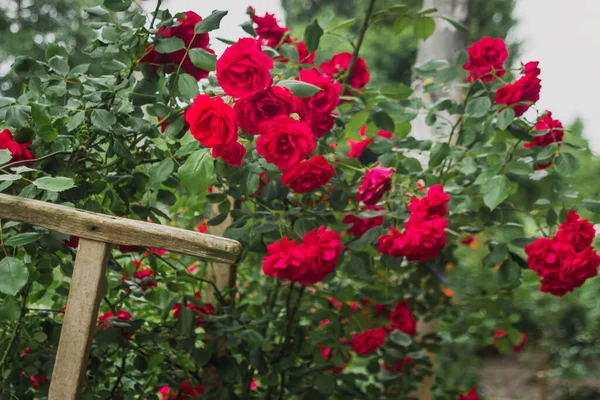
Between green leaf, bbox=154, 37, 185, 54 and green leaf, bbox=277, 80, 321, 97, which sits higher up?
green leaf, bbox=154, 37, 185, 54

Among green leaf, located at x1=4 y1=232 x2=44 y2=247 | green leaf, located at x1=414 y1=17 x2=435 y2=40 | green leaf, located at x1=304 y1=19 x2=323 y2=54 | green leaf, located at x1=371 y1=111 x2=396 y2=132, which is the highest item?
green leaf, located at x1=414 y1=17 x2=435 y2=40

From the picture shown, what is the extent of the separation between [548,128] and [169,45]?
0.96 m

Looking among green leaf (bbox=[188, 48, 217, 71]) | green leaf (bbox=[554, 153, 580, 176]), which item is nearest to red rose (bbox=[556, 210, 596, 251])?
green leaf (bbox=[554, 153, 580, 176])

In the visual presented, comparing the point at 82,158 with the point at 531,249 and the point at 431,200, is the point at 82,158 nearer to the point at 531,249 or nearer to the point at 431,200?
the point at 431,200

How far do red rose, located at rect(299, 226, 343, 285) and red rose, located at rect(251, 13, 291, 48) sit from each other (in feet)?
1.98

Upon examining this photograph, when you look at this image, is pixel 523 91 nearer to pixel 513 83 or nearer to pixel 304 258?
pixel 513 83

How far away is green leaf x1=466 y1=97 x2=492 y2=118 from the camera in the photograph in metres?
1.50

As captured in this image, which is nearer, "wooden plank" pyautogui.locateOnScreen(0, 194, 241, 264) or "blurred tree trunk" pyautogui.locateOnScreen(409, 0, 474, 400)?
"wooden plank" pyautogui.locateOnScreen(0, 194, 241, 264)

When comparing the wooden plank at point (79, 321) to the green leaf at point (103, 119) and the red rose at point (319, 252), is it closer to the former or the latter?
the green leaf at point (103, 119)

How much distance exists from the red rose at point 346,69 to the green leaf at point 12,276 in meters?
1.01

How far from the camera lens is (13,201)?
92cm

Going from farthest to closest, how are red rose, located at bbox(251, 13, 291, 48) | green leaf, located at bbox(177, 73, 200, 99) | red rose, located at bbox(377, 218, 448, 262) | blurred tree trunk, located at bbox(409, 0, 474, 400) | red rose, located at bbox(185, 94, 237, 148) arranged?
blurred tree trunk, located at bbox(409, 0, 474, 400) < red rose, located at bbox(251, 13, 291, 48) < red rose, located at bbox(377, 218, 448, 262) < green leaf, located at bbox(177, 73, 200, 99) < red rose, located at bbox(185, 94, 237, 148)

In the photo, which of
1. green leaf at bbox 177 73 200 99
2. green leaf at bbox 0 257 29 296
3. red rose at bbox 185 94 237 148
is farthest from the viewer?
green leaf at bbox 177 73 200 99

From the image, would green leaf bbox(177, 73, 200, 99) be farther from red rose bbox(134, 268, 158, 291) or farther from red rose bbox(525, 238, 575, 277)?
red rose bbox(525, 238, 575, 277)
